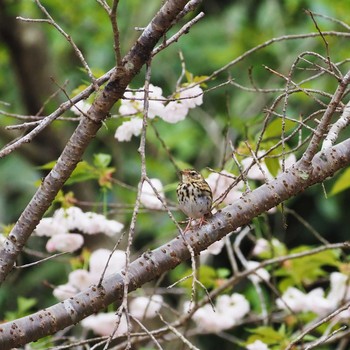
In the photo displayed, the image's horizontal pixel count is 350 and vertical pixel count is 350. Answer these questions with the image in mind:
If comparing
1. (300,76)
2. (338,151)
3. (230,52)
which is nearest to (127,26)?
(230,52)

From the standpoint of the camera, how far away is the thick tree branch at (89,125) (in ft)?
5.18

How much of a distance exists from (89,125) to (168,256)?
32 cm

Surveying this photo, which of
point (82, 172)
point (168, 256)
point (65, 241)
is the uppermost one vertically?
point (82, 172)

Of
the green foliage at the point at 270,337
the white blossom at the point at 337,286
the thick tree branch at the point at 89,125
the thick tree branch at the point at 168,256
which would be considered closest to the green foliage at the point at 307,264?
the white blossom at the point at 337,286

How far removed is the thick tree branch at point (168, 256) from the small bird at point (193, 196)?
0.22 m

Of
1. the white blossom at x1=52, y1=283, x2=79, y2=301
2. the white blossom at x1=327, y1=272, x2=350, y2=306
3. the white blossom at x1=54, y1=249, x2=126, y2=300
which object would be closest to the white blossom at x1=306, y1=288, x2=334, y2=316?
the white blossom at x1=327, y1=272, x2=350, y2=306

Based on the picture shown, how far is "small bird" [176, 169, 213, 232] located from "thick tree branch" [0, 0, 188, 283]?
1.29 feet

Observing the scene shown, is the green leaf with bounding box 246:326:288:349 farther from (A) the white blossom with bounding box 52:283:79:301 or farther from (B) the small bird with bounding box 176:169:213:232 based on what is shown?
(A) the white blossom with bounding box 52:283:79:301

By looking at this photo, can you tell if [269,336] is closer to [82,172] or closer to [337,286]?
[337,286]

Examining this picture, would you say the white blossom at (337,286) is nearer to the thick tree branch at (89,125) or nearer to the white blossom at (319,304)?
the white blossom at (319,304)

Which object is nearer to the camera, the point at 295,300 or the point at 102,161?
Answer: the point at 102,161

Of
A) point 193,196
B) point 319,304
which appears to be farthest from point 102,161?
point 319,304

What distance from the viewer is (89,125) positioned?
5.41ft

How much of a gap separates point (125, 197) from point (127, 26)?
1.49 metres
